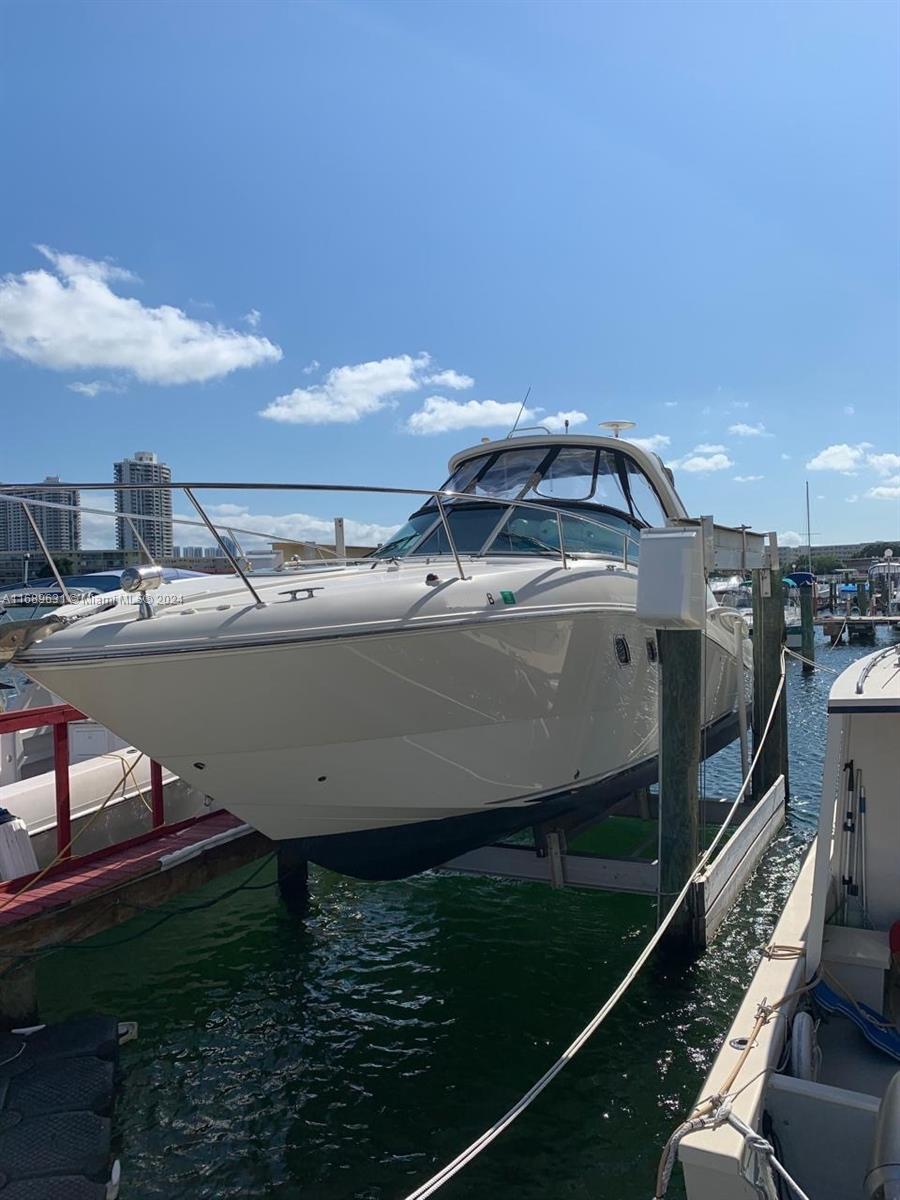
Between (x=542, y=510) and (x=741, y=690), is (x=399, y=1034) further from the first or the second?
(x=741, y=690)

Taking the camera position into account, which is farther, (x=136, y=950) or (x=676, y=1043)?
(x=136, y=950)

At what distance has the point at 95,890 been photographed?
17.0 ft

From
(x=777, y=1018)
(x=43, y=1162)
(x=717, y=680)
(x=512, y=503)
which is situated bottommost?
(x=43, y=1162)

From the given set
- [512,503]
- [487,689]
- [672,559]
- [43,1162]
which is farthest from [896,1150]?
[512,503]

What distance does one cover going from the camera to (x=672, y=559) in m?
5.10

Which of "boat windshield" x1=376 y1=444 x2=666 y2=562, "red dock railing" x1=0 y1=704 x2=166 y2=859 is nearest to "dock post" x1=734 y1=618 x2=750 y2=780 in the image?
"boat windshield" x1=376 y1=444 x2=666 y2=562

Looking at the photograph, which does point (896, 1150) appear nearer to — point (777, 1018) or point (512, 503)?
point (777, 1018)

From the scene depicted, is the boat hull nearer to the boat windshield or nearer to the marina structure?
the marina structure

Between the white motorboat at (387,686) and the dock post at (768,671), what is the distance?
4.26 metres

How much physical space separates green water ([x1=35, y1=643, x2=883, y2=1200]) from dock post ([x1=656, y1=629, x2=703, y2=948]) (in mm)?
→ 676

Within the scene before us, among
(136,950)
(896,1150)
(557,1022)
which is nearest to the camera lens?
(896,1150)

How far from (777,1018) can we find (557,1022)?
2.35m

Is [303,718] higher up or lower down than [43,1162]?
higher up

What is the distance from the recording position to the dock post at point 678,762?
581cm
